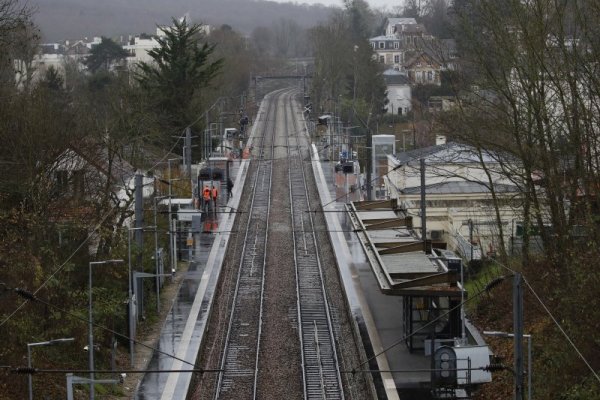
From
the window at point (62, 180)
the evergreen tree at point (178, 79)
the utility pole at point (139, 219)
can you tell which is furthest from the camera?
the evergreen tree at point (178, 79)

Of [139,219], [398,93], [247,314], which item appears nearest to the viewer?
[139,219]

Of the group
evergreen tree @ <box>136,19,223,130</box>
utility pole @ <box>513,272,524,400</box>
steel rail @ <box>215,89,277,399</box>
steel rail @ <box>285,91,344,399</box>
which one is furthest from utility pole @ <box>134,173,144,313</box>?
evergreen tree @ <box>136,19,223,130</box>

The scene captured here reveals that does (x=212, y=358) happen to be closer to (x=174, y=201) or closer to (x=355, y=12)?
(x=174, y=201)

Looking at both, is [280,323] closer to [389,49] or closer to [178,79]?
[178,79]

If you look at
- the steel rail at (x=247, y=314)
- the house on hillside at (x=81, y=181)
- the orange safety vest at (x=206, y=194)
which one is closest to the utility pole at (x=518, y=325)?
the steel rail at (x=247, y=314)

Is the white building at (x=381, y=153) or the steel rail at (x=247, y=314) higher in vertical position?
the white building at (x=381, y=153)

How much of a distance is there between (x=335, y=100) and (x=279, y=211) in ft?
127

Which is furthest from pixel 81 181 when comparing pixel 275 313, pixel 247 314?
pixel 275 313

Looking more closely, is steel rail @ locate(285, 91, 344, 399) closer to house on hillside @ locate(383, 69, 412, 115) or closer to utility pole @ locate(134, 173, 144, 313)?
utility pole @ locate(134, 173, 144, 313)

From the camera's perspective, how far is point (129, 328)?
76.5 ft

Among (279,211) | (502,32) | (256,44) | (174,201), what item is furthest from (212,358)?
(256,44)

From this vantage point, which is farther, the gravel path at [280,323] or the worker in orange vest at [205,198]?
the worker in orange vest at [205,198]

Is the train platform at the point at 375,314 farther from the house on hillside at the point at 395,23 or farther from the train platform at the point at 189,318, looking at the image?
the house on hillside at the point at 395,23

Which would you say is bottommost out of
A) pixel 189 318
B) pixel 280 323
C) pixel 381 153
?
pixel 280 323
